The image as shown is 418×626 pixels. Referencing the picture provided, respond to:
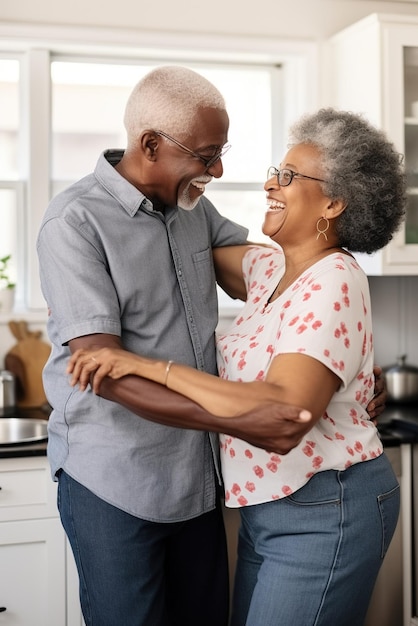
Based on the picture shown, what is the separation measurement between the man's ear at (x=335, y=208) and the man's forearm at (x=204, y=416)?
0.49 m

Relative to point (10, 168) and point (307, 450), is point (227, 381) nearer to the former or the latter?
point (307, 450)

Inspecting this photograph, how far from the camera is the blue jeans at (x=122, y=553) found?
1825mm

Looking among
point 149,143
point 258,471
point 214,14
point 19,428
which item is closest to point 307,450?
point 258,471

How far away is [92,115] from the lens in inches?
127

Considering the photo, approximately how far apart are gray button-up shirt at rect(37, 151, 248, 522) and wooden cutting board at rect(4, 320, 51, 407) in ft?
3.82

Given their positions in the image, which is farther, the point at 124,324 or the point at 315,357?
the point at 124,324

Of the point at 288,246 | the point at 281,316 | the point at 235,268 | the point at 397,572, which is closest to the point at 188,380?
the point at 281,316

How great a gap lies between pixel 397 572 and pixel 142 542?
1.17 m

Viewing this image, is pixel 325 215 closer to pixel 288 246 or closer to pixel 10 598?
pixel 288 246

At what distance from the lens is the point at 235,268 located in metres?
2.14

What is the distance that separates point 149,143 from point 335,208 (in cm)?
41

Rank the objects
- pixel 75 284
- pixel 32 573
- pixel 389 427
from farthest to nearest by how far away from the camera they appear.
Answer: pixel 389 427
pixel 32 573
pixel 75 284

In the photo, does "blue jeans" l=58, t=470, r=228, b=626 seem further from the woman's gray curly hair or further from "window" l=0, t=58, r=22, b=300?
"window" l=0, t=58, r=22, b=300

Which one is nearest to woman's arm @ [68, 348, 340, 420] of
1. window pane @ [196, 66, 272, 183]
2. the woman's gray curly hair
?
the woman's gray curly hair
